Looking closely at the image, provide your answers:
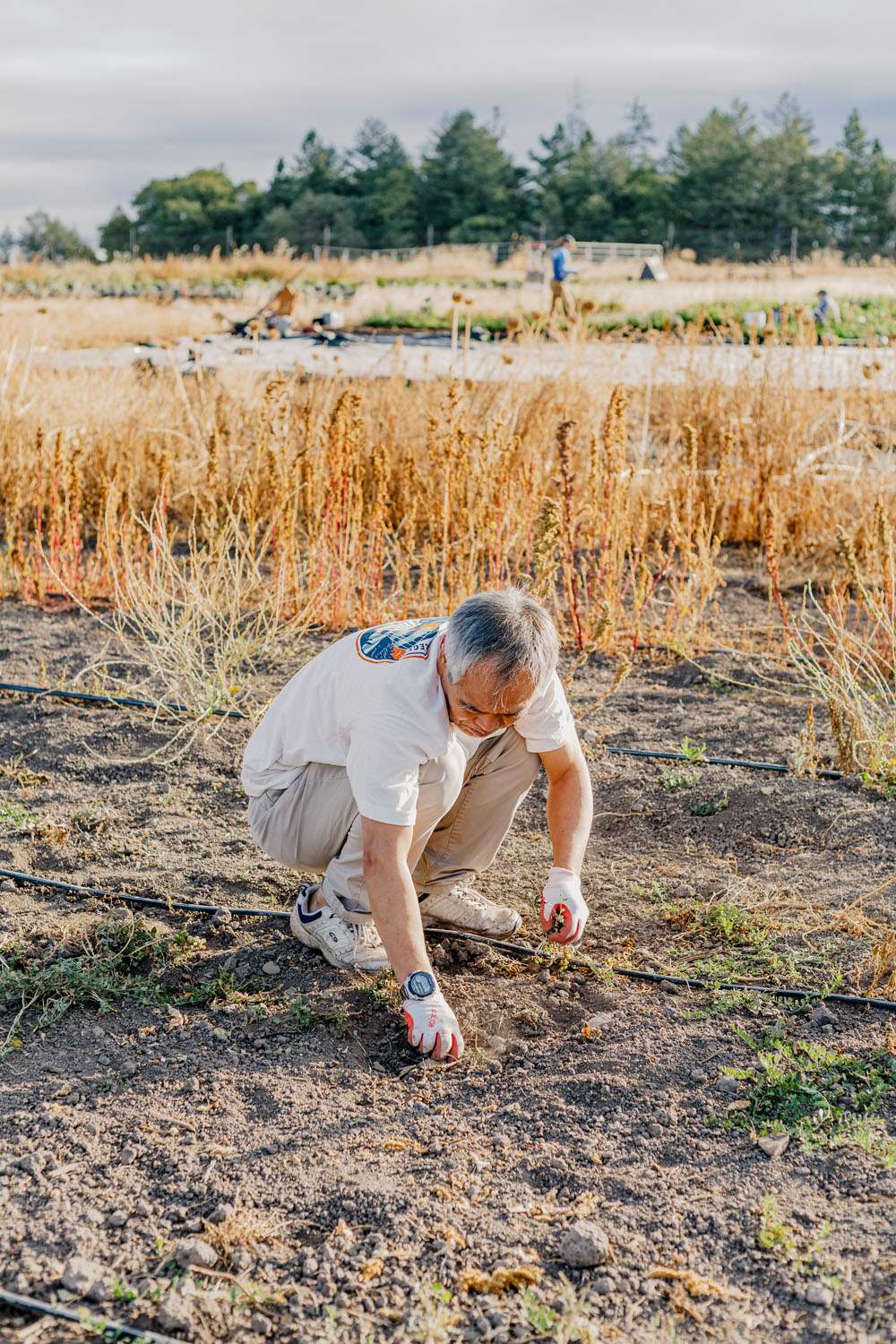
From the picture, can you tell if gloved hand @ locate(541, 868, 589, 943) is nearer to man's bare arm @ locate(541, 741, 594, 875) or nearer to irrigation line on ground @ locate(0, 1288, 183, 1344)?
man's bare arm @ locate(541, 741, 594, 875)

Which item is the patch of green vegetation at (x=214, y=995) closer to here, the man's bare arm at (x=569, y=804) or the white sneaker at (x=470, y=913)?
the white sneaker at (x=470, y=913)

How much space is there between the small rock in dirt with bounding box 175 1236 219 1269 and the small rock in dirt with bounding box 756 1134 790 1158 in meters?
0.96

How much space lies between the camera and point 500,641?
2012mm

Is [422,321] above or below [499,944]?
above

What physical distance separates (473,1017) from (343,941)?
343 mm

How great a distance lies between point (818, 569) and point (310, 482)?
2.88 m

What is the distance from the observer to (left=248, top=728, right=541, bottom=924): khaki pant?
8.25 ft

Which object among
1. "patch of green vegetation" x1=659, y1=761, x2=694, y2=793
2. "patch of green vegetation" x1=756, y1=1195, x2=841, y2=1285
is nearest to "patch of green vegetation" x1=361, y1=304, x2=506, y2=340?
"patch of green vegetation" x1=659, y1=761, x2=694, y2=793

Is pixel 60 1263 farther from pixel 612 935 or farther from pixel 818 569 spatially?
pixel 818 569

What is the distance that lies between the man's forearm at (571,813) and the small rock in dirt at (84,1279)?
1219mm

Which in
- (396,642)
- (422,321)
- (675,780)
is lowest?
(675,780)

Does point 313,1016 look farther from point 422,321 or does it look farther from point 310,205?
point 310,205

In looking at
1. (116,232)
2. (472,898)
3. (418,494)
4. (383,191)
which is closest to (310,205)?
(383,191)

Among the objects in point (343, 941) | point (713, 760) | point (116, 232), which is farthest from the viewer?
point (116, 232)
